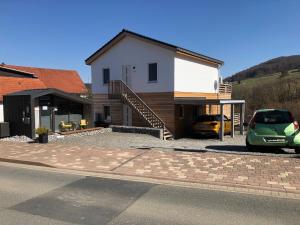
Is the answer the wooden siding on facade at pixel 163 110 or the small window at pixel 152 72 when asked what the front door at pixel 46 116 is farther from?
the small window at pixel 152 72

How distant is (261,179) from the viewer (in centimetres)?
823

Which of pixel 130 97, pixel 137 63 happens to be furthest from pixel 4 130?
pixel 137 63

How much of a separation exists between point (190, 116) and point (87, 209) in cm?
2033

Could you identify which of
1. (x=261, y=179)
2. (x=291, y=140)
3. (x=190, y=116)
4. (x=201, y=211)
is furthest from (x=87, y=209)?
(x=190, y=116)

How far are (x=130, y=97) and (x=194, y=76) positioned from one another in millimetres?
5287

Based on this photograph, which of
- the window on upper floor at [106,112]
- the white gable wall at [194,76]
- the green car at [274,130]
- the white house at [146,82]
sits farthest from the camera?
the window on upper floor at [106,112]

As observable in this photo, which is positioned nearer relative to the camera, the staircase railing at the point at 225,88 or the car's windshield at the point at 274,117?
the car's windshield at the point at 274,117

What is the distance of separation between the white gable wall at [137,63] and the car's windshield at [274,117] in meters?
11.6

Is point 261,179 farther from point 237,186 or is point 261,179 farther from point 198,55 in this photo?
point 198,55

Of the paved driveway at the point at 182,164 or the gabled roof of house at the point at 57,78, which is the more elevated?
the gabled roof of house at the point at 57,78

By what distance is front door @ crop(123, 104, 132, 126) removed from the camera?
25.2 m

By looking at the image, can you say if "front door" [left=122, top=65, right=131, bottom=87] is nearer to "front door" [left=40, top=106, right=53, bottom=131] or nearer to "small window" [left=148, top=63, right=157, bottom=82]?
"small window" [left=148, top=63, right=157, bottom=82]

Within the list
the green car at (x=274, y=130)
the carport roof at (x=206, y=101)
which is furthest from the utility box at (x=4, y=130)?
the green car at (x=274, y=130)

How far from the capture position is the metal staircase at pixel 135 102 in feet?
74.7
